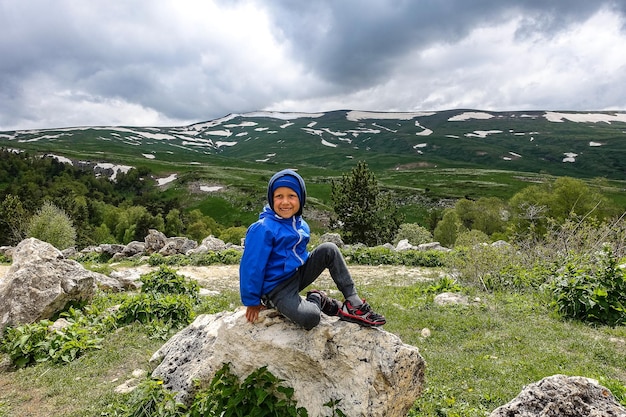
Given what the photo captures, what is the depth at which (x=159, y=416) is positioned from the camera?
6.21m

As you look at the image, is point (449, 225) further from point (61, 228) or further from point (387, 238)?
point (61, 228)

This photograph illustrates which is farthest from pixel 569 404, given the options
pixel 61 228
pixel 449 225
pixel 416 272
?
pixel 449 225

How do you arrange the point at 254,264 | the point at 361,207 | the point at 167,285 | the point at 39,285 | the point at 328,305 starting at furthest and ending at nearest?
the point at 361,207 < the point at 167,285 < the point at 39,285 < the point at 328,305 < the point at 254,264

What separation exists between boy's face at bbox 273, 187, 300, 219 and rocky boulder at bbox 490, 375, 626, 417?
13.2 ft

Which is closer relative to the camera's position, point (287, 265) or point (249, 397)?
point (249, 397)

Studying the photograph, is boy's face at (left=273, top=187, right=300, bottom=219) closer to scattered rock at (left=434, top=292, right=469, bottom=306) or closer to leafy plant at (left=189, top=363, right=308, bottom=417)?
leafy plant at (left=189, top=363, right=308, bottom=417)

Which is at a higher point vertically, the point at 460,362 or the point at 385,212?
the point at 460,362

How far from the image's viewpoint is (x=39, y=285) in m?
11.1

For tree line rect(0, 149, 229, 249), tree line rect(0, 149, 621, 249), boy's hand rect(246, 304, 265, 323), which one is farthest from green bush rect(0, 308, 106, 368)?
tree line rect(0, 149, 229, 249)

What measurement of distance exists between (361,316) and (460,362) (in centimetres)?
435

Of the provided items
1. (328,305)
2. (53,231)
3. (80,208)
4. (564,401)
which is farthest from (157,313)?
(80,208)

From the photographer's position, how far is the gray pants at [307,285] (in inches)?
217

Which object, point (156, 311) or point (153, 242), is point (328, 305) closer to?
point (156, 311)

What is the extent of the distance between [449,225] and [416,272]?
132ft
